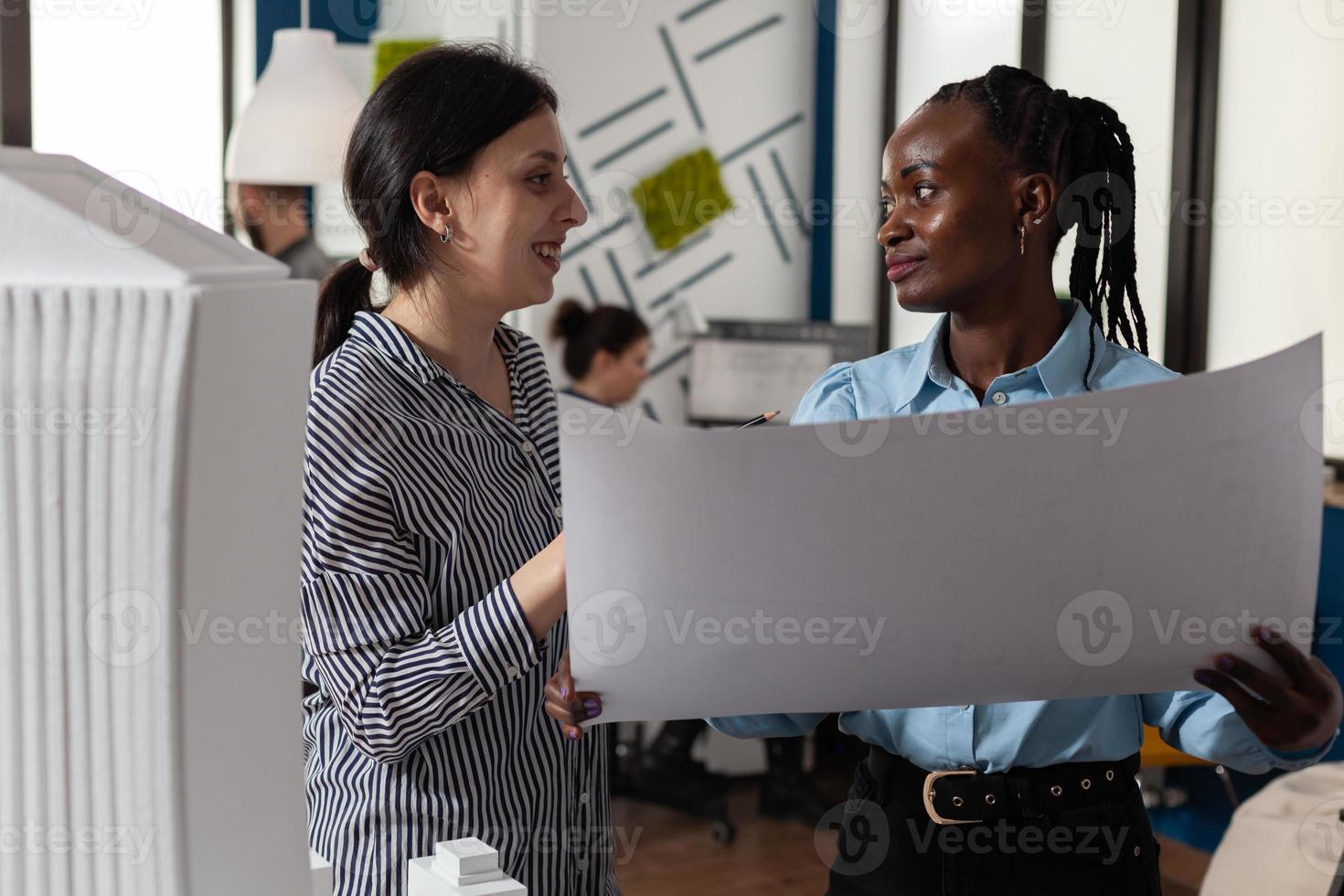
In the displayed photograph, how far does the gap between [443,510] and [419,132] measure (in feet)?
1.30

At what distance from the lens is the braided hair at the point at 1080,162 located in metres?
1.16

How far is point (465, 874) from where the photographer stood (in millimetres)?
701

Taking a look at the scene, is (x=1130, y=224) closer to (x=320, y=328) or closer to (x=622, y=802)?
(x=320, y=328)

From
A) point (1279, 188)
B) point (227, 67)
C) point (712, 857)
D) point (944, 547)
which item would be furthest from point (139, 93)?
point (944, 547)

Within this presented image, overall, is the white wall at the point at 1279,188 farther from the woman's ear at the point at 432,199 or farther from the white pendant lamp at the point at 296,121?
the woman's ear at the point at 432,199

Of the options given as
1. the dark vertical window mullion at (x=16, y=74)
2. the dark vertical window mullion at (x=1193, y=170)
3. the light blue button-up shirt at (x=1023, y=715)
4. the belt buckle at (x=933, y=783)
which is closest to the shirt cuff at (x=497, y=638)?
the light blue button-up shirt at (x=1023, y=715)

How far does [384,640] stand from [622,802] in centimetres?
338

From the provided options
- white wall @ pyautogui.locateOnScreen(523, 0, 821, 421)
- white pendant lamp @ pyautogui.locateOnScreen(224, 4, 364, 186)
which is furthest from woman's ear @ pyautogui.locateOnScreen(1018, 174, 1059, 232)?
white wall @ pyautogui.locateOnScreen(523, 0, 821, 421)

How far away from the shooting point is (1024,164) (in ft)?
3.81

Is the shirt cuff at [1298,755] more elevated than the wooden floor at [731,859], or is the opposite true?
the shirt cuff at [1298,755]

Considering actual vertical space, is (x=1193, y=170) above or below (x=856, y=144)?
below

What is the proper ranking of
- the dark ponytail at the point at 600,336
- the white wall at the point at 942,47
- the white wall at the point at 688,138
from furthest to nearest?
1. the white wall at the point at 688,138
2. the white wall at the point at 942,47
3. the dark ponytail at the point at 600,336

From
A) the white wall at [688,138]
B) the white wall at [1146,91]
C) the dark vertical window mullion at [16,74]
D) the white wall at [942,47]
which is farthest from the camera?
the white wall at [688,138]

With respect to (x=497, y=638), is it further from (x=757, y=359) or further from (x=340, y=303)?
(x=757, y=359)
